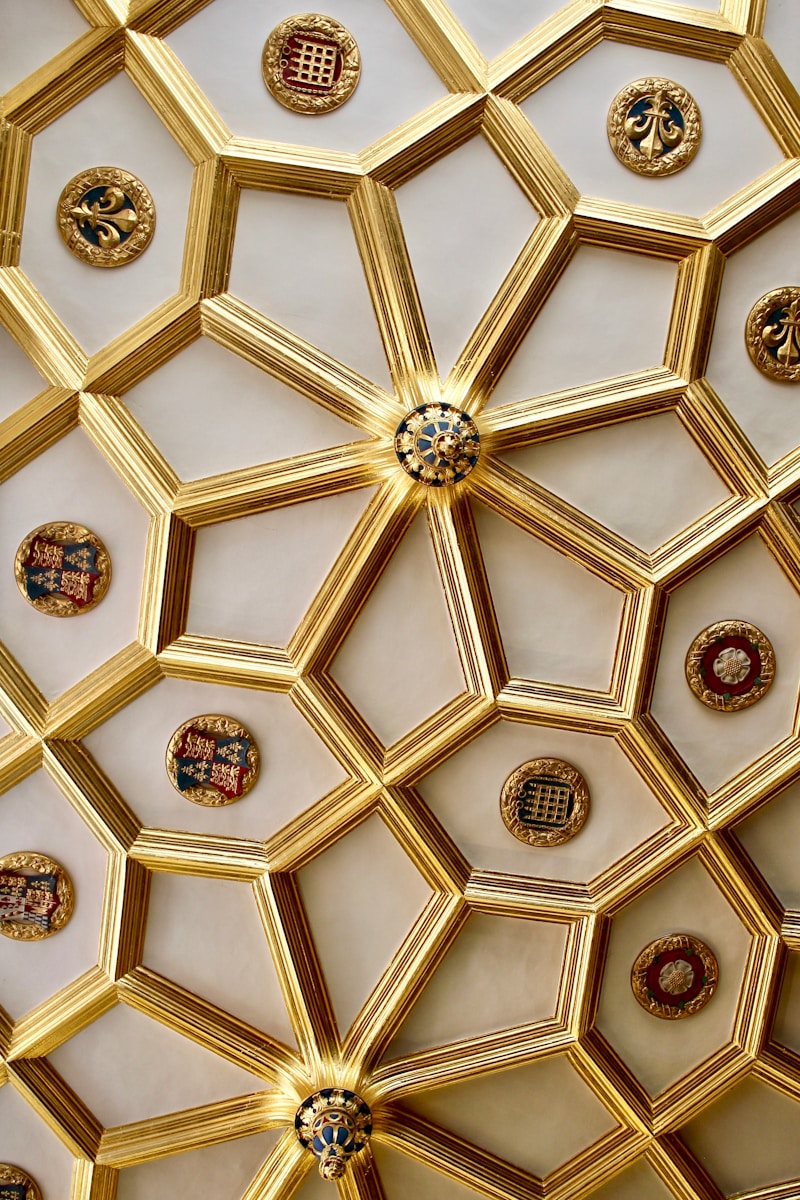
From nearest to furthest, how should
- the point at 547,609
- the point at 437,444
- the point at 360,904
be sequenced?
the point at 437,444 → the point at 547,609 → the point at 360,904

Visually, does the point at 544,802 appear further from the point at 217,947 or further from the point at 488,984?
the point at 217,947

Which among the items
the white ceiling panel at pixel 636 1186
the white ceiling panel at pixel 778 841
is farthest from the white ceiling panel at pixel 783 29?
the white ceiling panel at pixel 636 1186

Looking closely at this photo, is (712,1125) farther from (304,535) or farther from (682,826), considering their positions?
(304,535)

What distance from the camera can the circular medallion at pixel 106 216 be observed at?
1015cm

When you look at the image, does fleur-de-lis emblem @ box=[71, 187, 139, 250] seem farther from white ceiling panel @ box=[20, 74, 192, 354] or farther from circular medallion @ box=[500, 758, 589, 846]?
circular medallion @ box=[500, 758, 589, 846]

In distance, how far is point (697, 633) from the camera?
1184 centimetres

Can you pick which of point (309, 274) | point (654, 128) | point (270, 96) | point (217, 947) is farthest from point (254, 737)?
point (654, 128)

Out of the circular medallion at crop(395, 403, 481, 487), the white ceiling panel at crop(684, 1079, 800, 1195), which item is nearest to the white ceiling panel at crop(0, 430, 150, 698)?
the circular medallion at crop(395, 403, 481, 487)

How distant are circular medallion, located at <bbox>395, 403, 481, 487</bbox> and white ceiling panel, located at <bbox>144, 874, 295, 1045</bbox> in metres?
4.39

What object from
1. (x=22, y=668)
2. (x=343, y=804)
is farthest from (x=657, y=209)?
(x=22, y=668)

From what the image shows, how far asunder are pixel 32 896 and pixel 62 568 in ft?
10.2

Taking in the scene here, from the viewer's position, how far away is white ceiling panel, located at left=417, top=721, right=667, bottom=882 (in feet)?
39.2

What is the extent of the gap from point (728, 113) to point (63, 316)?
5875 millimetres

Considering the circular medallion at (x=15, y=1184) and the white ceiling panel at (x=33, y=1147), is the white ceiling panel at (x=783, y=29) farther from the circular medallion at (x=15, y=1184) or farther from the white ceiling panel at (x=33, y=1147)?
the circular medallion at (x=15, y=1184)
